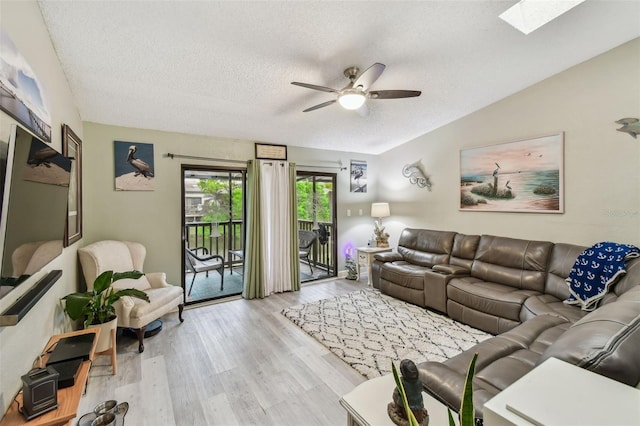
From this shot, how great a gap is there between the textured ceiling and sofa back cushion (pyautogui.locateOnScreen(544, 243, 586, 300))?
2.01 metres

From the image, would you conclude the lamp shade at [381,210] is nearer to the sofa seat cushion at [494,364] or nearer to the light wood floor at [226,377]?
the light wood floor at [226,377]

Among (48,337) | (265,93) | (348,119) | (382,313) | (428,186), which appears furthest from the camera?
(428,186)

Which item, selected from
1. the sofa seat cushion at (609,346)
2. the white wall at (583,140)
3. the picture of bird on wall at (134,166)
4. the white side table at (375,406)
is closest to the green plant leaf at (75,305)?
the picture of bird on wall at (134,166)

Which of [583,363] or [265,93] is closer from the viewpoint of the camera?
[583,363]

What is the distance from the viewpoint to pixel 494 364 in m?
1.71

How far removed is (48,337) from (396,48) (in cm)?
349

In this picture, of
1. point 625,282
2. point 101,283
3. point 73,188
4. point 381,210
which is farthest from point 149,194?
point 625,282

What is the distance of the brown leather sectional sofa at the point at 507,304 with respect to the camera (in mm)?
1112

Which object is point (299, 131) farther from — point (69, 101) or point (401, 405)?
point (401, 405)

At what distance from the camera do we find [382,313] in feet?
11.7

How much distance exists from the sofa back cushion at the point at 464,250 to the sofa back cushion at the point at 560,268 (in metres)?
0.85

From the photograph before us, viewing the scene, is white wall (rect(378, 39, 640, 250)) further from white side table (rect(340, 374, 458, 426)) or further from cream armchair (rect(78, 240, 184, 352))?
cream armchair (rect(78, 240, 184, 352))

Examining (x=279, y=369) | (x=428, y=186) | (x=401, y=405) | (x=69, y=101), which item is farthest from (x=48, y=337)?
(x=428, y=186)

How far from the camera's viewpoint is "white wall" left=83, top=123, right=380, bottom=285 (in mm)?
3270
